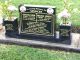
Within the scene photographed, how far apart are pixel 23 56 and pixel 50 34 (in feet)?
2.38

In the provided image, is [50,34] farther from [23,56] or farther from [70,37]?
[23,56]

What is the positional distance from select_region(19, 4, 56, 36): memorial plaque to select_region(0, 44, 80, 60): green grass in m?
0.37

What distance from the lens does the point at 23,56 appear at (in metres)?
5.24

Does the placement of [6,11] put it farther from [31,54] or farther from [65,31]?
[65,31]

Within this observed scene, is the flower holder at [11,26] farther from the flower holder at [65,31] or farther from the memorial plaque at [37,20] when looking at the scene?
the flower holder at [65,31]

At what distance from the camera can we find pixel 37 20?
220 inches

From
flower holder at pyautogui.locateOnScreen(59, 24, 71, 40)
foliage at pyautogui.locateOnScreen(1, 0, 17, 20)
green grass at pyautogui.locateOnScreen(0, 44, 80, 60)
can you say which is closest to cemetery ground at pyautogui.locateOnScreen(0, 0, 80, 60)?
green grass at pyautogui.locateOnScreen(0, 44, 80, 60)

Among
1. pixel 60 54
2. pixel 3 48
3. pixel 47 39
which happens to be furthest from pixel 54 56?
pixel 3 48

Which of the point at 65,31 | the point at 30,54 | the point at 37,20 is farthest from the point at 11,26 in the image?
the point at 65,31

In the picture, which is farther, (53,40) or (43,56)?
(53,40)

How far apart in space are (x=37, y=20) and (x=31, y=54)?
2.32 feet

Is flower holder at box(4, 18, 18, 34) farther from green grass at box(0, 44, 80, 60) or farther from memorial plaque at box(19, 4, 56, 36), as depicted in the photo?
green grass at box(0, 44, 80, 60)

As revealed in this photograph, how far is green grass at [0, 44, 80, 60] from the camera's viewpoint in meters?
5.18

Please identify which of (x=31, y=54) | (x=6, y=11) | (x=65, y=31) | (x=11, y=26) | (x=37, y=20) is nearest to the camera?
(x=31, y=54)
